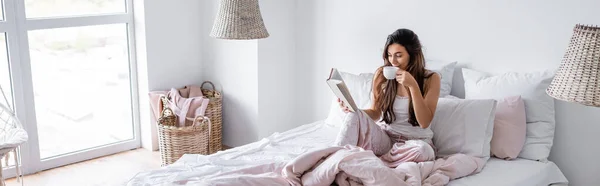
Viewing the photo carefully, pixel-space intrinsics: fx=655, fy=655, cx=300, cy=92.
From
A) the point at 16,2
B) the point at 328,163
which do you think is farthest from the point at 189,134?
the point at 328,163

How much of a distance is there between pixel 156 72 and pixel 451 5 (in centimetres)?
199

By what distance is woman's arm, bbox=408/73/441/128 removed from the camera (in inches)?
117

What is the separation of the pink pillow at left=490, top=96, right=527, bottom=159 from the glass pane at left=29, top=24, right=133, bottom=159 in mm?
2496

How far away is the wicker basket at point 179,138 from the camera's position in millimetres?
3977

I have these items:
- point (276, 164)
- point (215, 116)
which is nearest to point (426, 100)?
point (276, 164)

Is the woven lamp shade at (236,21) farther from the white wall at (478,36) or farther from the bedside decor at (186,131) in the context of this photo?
the bedside decor at (186,131)

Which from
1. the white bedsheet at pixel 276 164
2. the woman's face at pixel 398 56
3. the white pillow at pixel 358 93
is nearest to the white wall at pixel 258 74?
the white pillow at pixel 358 93

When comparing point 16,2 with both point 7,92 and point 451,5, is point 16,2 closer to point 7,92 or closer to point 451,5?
point 7,92

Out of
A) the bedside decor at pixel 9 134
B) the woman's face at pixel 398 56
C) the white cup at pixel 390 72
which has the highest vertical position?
the woman's face at pixel 398 56

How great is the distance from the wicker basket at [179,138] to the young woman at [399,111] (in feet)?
4.11

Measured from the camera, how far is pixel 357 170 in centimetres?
257

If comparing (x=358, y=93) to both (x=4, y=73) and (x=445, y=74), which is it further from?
(x=4, y=73)

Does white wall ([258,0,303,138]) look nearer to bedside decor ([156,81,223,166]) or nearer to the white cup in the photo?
bedside decor ([156,81,223,166])

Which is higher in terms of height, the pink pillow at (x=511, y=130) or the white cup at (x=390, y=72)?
the white cup at (x=390, y=72)
